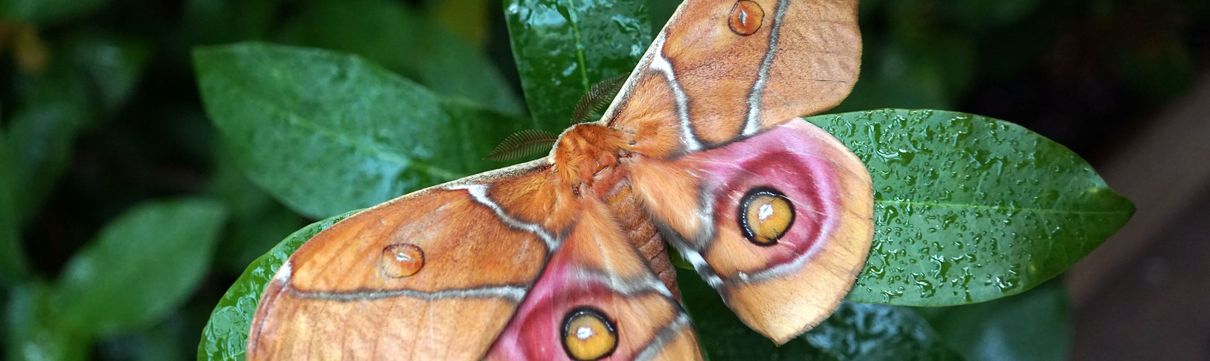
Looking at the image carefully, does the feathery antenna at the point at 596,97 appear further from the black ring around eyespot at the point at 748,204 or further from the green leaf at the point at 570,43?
the black ring around eyespot at the point at 748,204

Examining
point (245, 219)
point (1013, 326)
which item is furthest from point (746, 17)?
point (245, 219)

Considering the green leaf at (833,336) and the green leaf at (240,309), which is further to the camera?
the green leaf at (833,336)

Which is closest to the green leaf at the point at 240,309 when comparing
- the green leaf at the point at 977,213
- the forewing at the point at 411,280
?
the forewing at the point at 411,280

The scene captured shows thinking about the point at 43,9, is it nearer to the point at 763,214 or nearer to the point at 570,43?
the point at 570,43

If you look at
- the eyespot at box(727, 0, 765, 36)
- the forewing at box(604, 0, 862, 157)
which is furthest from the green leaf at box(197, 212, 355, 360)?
the eyespot at box(727, 0, 765, 36)

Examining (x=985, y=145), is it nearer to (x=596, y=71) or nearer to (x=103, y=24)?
(x=596, y=71)

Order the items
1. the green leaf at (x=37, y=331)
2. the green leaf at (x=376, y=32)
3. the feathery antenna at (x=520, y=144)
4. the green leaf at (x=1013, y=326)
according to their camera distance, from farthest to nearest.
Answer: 1. the green leaf at (x=376, y=32)
2. the green leaf at (x=37, y=331)
3. the green leaf at (x=1013, y=326)
4. the feathery antenna at (x=520, y=144)

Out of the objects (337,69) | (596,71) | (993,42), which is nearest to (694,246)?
(596,71)
